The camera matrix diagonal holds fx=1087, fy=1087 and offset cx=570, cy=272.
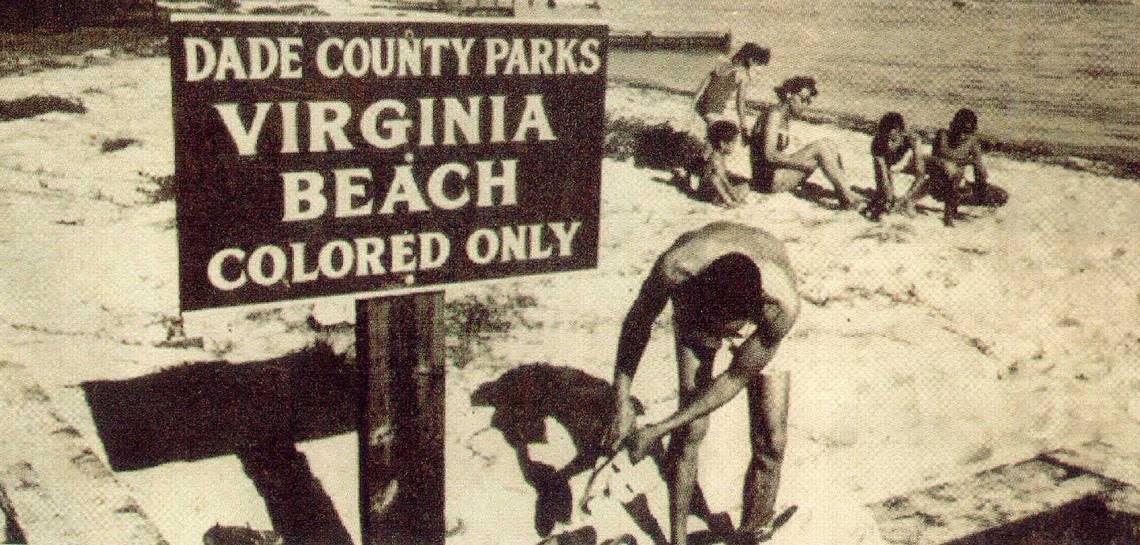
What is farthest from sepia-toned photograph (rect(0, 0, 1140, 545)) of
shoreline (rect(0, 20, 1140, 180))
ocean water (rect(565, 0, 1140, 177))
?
ocean water (rect(565, 0, 1140, 177))

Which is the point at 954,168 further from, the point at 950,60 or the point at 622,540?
the point at 950,60

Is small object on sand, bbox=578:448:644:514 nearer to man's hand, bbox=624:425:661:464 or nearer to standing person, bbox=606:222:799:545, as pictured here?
standing person, bbox=606:222:799:545

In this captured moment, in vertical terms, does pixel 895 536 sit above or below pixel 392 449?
below

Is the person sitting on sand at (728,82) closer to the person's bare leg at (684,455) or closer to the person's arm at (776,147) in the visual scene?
the person's arm at (776,147)

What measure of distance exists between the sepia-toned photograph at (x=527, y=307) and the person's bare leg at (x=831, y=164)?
0.12ft

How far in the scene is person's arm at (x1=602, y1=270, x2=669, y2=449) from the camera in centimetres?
410

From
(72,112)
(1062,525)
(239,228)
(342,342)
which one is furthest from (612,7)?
(239,228)

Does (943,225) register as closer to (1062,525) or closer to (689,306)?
(1062,525)

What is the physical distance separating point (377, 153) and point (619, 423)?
5.14 feet

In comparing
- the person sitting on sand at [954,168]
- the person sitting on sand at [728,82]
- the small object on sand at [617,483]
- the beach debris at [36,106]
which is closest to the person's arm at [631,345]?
the small object on sand at [617,483]

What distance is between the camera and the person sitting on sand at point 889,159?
28.8ft

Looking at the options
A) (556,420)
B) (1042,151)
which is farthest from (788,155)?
(556,420)

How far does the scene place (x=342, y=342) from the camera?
6.06 metres

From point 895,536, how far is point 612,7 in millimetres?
18867
